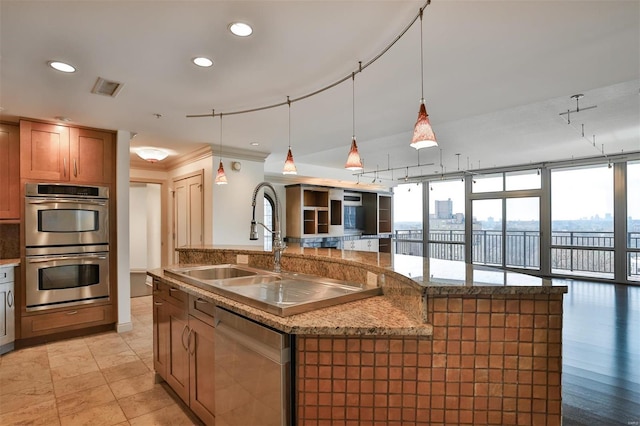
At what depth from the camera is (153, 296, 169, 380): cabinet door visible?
2543mm

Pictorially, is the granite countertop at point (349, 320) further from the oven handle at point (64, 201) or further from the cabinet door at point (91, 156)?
the cabinet door at point (91, 156)

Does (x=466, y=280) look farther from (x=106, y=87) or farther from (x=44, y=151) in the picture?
(x=44, y=151)

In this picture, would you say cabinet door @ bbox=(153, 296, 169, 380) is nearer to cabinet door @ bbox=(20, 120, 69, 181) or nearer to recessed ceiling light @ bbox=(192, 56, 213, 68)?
recessed ceiling light @ bbox=(192, 56, 213, 68)

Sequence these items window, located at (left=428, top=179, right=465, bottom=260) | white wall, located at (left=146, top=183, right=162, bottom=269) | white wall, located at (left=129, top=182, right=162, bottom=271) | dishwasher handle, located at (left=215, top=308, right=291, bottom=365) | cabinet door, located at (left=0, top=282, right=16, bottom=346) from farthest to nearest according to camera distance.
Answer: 1. window, located at (left=428, top=179, right=465, bottom=260)
2. white wall, located at (left=129, top=182, right=162, bottom=271)
3. white wall, located at (left=146, top=183, right=162, bottom=269)
4. cabinet door, located at (left=0, top=282, right=16, bottom=346)
5. dishwasher handle, located at (left=215, top=308, right=291, bottom=365)

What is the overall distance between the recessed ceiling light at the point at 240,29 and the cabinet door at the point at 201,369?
1.72 metres

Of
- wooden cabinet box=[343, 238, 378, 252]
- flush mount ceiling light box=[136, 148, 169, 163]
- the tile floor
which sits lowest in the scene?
the tile floor

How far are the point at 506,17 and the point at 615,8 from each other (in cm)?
54

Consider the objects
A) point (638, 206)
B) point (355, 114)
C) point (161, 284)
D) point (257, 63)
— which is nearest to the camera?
point (257, 63)

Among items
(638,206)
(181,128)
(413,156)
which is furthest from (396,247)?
(181,128)

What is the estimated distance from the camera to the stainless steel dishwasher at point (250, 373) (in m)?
1.44

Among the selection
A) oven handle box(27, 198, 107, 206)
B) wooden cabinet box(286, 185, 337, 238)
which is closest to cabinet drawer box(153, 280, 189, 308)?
oven handle box(27, 198, 107, 206)

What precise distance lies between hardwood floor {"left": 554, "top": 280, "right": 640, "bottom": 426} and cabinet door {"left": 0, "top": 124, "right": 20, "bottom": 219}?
4.84 metres

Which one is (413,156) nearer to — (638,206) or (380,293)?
(638,206)

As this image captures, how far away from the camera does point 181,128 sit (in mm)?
4043
